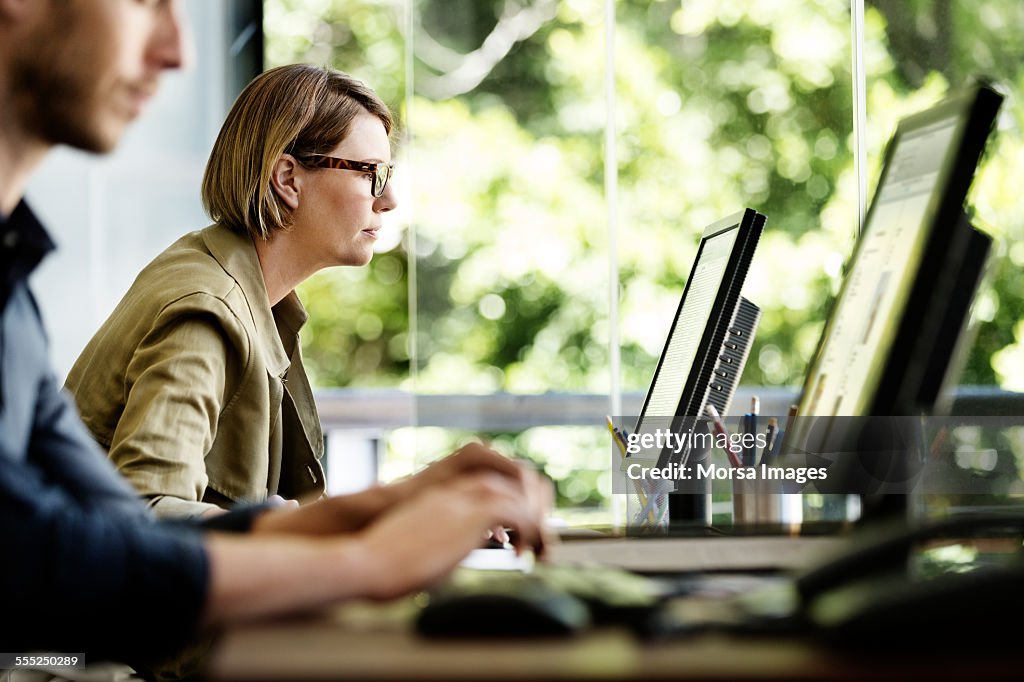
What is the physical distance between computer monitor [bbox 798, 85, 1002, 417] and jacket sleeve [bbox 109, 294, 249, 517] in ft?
2.42

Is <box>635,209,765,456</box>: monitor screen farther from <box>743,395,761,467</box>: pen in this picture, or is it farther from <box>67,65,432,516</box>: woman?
<box>67,65,432,516</box>: woman

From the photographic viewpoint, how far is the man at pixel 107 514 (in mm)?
633

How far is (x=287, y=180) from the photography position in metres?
1.87

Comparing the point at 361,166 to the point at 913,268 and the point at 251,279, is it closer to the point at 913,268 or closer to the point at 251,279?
the point at 251,279

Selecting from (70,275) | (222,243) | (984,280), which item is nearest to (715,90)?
(70,275)

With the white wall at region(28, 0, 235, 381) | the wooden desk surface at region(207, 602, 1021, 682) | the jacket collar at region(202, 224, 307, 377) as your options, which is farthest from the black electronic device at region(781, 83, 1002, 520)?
the white wall at region(28, 0, 235, 381)

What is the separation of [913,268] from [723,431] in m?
0.54

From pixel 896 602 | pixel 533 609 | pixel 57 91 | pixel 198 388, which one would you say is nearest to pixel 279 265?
pixel 198 388

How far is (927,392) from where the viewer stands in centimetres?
83

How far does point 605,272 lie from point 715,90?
2.97 ft

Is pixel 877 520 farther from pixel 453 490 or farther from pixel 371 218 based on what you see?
pixel 371 218

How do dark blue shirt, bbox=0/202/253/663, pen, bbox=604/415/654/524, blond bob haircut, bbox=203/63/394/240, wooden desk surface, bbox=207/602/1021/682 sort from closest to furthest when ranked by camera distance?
wooden desk surface, bbox=207/602/1021/682, dark blue shirt, bbox=0/202/253/663, pen, bbox=604/415/654/524, blond bob haircut, bbox=203/63/394/240

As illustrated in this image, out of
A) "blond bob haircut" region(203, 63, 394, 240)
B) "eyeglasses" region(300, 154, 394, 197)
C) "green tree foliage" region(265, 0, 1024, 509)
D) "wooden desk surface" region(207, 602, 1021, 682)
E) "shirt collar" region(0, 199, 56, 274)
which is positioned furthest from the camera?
"green tree foliage" region(265, 0, 1024, 509)

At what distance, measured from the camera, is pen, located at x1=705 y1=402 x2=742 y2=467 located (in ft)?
4.50
